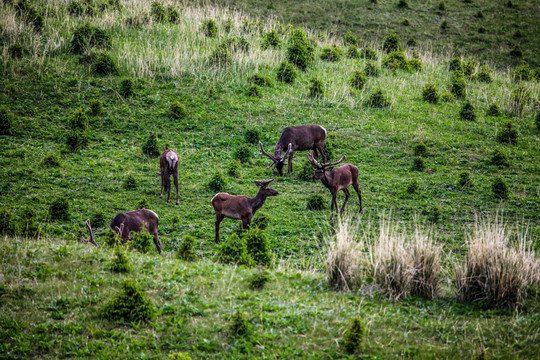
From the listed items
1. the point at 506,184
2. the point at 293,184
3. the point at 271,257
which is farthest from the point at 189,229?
the point at 506,184

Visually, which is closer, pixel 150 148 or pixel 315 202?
pixel 315 202

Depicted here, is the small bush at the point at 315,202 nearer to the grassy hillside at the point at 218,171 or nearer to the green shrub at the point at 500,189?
the grassy hillside at the point at 218,171

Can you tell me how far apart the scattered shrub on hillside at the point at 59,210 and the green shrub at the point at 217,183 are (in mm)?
4319

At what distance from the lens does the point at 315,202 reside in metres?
13.9

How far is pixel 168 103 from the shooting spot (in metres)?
19.9

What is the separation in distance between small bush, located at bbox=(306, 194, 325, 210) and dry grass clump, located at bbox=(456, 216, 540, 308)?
6.08 meters

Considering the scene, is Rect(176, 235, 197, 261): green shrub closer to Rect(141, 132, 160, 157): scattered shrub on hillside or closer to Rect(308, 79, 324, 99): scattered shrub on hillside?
Rect(141, 132, 160, 157): scattered shrub on hillside

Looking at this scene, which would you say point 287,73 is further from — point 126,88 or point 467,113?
point 467,113

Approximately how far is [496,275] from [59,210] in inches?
399

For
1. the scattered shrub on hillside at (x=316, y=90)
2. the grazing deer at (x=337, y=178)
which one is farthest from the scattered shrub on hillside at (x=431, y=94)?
the grazing deer at (x=337, y=178)

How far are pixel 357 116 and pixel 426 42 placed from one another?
1682 cm

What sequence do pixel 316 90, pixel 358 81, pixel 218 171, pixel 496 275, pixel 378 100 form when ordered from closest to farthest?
pixel 496 275 < pixel 218 171 < pixel 378 100 < pixel 316 90 < pixel 358 81

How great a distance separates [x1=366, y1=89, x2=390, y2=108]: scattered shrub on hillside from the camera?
69.3 feet

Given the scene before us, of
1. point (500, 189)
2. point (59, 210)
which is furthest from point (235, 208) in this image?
point (500, 189)
